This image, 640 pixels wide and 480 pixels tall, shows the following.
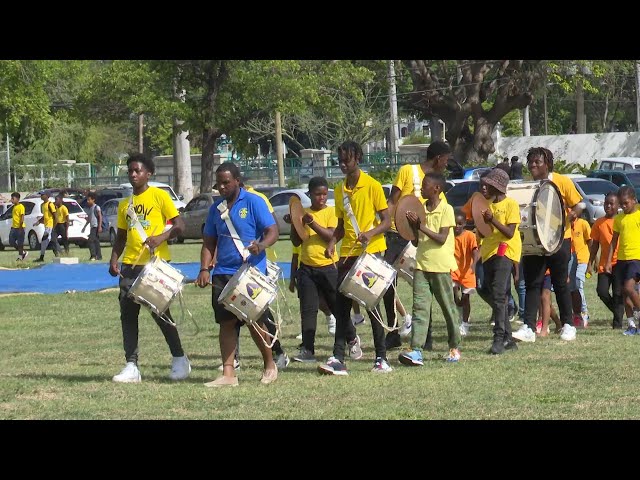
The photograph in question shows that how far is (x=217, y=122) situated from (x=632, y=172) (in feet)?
43.1

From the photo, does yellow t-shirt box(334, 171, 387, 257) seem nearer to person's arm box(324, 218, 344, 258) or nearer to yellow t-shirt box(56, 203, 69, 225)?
person's arm box(324, 218, 344, 258)

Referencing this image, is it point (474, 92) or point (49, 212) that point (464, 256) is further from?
point (474, 92)

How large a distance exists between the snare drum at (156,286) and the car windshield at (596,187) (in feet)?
76.2

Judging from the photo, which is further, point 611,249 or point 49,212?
point 49,212

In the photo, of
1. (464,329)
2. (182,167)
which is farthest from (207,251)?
(182,167)

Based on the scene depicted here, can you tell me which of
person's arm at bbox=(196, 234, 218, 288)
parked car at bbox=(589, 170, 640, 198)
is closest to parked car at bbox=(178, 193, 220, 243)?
parked car at bbox=(589, 170, 640, 198)

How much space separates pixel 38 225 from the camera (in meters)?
35.7

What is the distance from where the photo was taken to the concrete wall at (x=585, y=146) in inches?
2111

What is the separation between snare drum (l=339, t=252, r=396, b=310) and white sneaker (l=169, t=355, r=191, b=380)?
1532 millimetres

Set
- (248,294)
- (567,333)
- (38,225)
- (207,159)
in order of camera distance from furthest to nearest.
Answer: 1. (207,159)
2. (38,225)
3. (567,333)
4. (248,294)

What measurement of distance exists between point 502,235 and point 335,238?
1.78 metres
